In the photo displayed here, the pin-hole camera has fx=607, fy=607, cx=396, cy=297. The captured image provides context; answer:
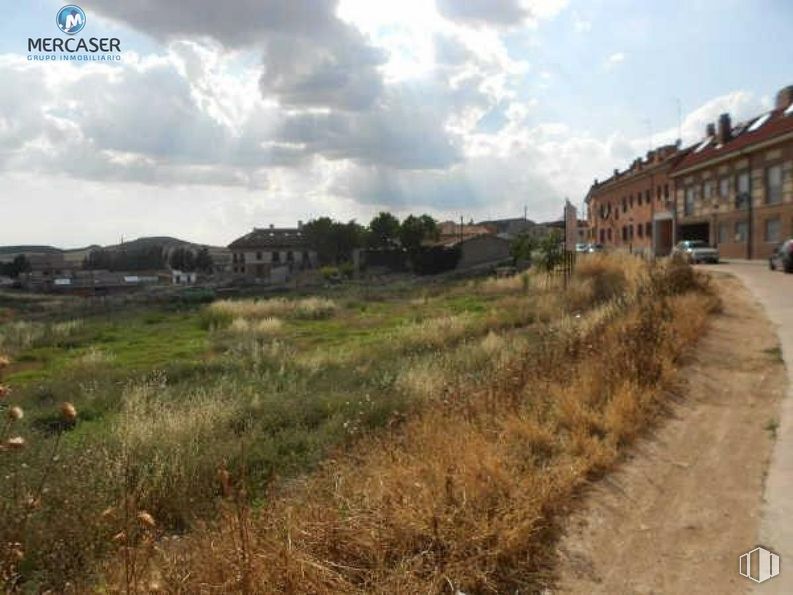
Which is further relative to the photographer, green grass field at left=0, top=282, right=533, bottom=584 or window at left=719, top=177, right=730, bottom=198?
window at left=719, top=177, right=730, bottom=198

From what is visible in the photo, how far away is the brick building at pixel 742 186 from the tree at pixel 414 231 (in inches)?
1200

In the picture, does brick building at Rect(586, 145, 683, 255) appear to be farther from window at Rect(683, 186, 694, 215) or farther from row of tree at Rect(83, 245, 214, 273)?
row of tree at Rect(83, 245, 214, 273)

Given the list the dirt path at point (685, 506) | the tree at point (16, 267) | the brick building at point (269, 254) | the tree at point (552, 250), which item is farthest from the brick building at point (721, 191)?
the tree at point (16, 267)

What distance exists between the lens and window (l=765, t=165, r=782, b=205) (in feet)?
117

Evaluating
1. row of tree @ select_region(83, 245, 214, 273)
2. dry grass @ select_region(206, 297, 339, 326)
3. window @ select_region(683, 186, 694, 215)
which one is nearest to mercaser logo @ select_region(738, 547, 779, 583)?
dry grass @ select_region(206, 297, 339, 326)

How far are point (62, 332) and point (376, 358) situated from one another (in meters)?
17.1

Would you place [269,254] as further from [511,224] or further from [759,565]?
[759,565]

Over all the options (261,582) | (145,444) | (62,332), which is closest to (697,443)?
(261,582)

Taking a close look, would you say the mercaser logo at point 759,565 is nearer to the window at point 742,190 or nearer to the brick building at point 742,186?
the brick building at point 742,186

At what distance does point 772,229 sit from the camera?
3688 centimetres

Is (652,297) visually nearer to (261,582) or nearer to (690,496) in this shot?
(690,496)

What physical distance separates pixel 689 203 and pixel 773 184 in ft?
40.0

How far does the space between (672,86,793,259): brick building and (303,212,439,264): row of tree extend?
33655mm

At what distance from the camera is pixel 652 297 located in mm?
12148
